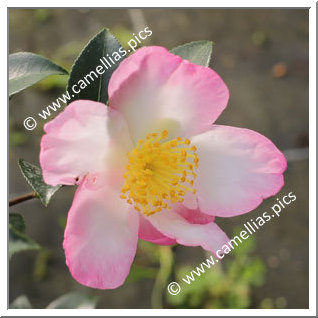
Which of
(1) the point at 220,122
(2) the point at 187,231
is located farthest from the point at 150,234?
(1) the point at 220,122

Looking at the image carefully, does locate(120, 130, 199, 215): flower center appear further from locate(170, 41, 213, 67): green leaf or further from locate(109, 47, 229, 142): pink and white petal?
locate(170, 41, 213, 67): green leaf

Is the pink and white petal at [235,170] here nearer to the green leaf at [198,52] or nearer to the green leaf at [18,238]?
the green leaf at [198,52]

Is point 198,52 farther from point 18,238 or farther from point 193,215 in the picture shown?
point 18,238

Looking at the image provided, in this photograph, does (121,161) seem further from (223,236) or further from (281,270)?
(281,270)

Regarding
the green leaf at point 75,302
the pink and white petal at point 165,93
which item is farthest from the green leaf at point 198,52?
the green leaf at point 75,302

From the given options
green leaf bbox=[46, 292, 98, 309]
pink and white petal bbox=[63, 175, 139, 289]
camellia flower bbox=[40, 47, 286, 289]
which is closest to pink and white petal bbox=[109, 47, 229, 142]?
camellia flower bbox=[40, 47, 286, 289]

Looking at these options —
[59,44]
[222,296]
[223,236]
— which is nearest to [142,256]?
[222,296]

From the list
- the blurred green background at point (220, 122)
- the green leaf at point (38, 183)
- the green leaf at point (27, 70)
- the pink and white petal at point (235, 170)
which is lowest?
the blurred green background at point (220, 122)
